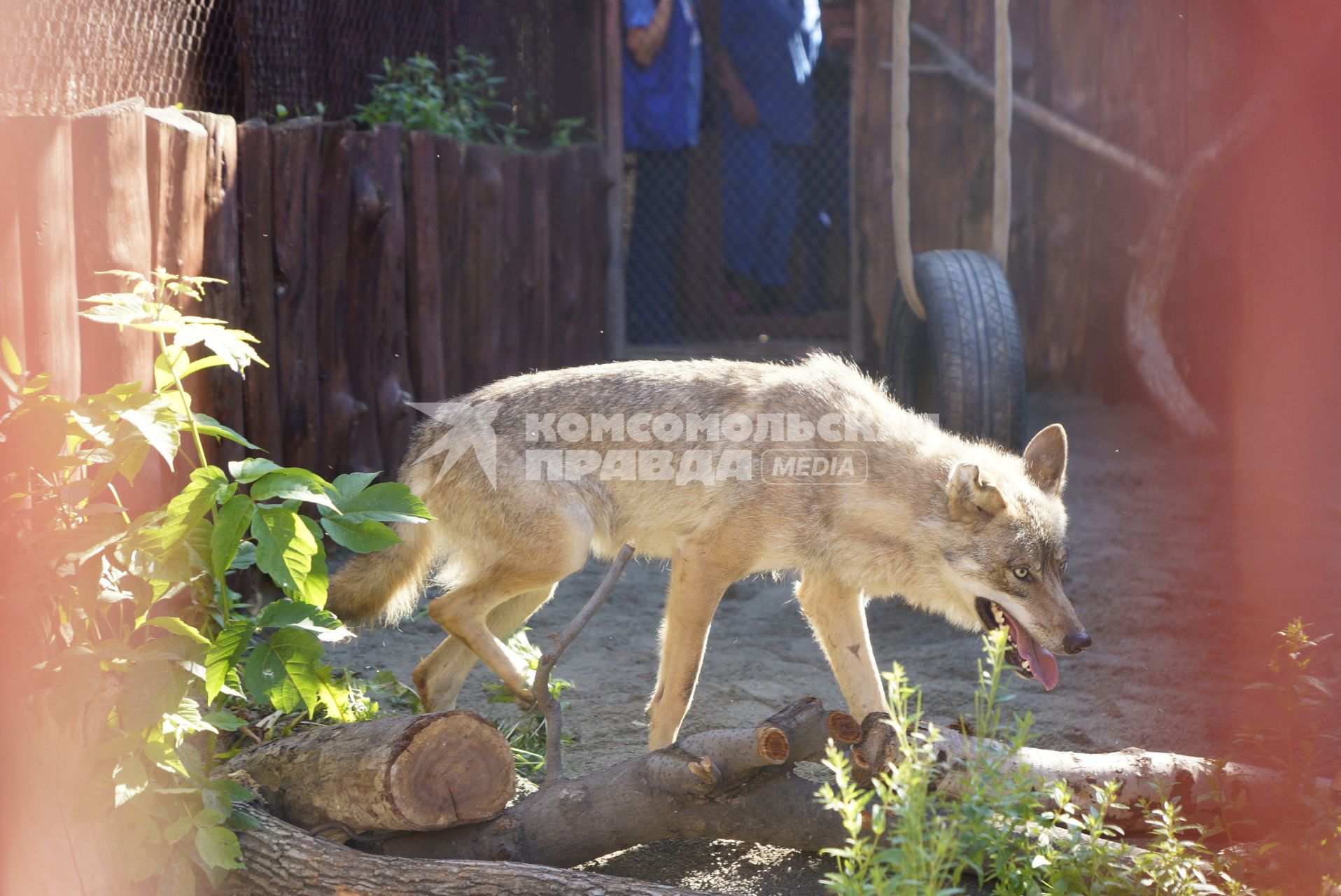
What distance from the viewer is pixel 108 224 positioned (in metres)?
4.13

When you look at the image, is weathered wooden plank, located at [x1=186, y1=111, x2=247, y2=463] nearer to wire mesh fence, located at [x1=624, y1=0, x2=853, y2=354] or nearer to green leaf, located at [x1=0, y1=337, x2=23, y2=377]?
green leaf, located at [x1=0, y1=337, x2=23, y2=377]

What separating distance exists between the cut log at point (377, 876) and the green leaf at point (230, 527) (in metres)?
0.78

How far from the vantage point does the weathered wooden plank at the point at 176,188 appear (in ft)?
15.4

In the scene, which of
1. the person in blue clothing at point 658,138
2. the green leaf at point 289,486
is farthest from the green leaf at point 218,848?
the person in blue clothing at point 658,138

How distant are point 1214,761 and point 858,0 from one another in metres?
7.67

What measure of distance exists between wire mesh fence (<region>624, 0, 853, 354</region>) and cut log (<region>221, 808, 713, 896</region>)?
23.0 feet

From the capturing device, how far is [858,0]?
31.0 ft

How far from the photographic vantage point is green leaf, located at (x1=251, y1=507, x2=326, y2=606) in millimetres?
2947

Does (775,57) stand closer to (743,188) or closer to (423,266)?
(743,188)

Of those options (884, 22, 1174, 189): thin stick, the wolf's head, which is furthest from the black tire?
(884, 22, 1174, 189): thin stick

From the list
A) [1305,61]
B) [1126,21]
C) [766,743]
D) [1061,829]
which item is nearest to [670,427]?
[766,743]

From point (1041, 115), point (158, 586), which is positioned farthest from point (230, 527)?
point (1041, 115)

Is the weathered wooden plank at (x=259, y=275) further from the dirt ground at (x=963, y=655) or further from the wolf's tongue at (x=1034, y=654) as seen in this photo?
the wolf's tongue at (x=1034, y=654)

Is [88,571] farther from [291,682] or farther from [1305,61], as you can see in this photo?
[1305,61]
